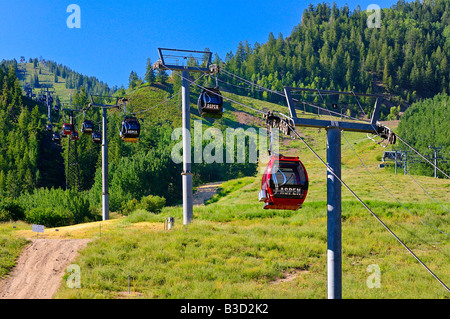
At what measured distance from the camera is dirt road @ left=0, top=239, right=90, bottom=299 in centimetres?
1747

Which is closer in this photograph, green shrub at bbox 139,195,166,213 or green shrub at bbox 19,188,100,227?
green shrub at bbox 19,188,100,227

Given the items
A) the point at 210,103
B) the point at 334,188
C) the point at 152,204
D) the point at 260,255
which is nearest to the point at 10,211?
the point at 152,204

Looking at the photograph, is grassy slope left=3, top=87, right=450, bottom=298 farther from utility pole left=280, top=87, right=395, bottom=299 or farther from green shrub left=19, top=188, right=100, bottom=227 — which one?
green shrub left=19, top=188, right=100, bottom=227

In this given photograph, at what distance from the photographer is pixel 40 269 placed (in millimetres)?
20078

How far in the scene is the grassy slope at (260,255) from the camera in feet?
58.8

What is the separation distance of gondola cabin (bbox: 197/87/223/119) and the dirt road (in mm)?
8943

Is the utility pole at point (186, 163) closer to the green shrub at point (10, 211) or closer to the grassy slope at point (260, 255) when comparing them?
the grassy slope at point (260, 255)

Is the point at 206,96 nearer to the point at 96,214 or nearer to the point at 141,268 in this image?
the point at 141,268

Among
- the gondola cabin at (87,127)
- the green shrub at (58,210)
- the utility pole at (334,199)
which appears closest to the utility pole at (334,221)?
the utility pole at (334,199)

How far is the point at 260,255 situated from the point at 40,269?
399 inches

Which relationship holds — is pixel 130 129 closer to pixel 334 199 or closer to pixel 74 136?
pixel 334 199

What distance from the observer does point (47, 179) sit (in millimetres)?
106250

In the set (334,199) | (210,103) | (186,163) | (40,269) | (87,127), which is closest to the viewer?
(334,199)

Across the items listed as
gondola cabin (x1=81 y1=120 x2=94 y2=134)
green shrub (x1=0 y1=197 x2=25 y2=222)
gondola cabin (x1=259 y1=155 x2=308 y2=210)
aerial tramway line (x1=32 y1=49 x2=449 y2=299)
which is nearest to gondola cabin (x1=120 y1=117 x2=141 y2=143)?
aerial tramway line (x1=32 y1=49 x2=449 y2=299)
